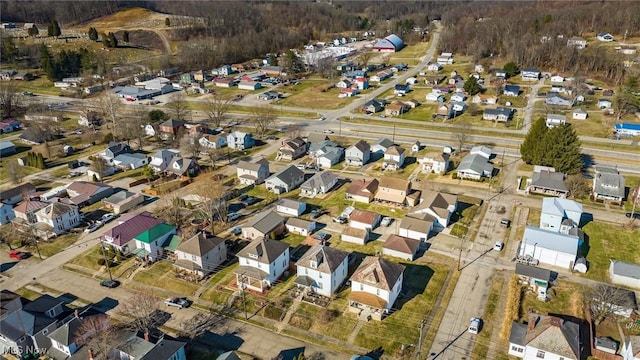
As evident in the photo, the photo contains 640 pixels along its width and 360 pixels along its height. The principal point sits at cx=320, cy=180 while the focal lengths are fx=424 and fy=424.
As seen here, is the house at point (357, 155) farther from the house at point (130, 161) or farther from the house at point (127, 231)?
the house at point (130, 161)

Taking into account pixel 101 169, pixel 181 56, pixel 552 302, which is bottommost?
pixel 552 302

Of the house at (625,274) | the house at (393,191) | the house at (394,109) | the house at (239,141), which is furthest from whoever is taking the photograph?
Result: the house at (394,109)

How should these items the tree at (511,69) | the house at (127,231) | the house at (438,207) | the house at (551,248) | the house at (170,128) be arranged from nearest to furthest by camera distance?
the house at (551,248) → the house at (127,231) → the house at (438,207) → the house at (170,128) → the tree at (511,69)

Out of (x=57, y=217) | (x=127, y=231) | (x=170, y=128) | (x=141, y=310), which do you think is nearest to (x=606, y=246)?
(x=141, y=310)

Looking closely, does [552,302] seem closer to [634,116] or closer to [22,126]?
[634,116]

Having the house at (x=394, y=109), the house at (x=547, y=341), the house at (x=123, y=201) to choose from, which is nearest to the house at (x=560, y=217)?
the house at (x=547, y=341)

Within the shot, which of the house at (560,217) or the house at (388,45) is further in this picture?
the house at (388,45)

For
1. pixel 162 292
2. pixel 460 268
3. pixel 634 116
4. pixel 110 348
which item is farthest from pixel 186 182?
pixel 634 116
